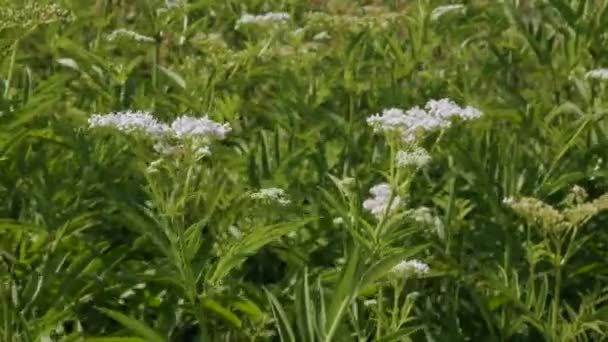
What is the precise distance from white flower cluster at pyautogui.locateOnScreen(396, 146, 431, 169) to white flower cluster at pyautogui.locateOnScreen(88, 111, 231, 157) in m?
0.46

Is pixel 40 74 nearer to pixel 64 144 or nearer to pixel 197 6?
pixel 197 6

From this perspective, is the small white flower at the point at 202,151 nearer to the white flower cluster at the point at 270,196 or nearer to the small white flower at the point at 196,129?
the small white flower at the point at 196,129

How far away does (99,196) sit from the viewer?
14.0ft

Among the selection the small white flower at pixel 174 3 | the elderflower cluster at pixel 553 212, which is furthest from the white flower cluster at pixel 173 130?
the small white flower at pixel 174 3

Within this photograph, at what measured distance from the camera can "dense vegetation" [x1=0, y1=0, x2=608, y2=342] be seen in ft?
11.4

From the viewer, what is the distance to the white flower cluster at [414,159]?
136 inches

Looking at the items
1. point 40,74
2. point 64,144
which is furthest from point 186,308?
point 40,74

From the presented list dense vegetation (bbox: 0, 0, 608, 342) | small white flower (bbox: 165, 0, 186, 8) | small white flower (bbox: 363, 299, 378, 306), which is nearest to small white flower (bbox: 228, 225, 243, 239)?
dense vegetation (bbox: 0, 0, 608, 342)

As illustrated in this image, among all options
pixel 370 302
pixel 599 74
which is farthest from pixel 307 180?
pixel 599 74

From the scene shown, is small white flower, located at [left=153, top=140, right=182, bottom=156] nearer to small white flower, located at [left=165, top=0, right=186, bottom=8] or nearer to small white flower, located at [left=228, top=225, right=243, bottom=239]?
small white flower, located at [left=228, top=225, right=243, bottom=239]

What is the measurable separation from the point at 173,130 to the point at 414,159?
2.07 feet

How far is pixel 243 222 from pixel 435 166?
1125 millimetres

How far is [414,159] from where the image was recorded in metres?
3.48

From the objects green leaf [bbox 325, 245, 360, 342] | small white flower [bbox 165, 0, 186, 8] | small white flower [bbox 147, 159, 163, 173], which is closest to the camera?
green leaf [bbox 325, 245, 360, 342]
